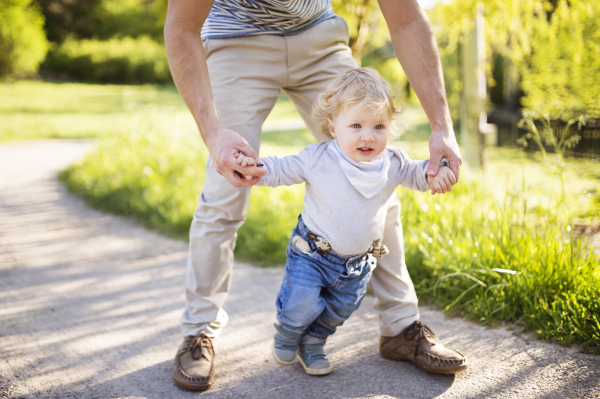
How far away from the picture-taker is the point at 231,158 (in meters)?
1.61

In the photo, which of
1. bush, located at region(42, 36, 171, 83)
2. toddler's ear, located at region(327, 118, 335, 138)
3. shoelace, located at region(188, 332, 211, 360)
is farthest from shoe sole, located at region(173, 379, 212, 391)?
bush, located at region(42, 36, 171, 83)

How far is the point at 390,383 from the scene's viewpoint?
74.2 inches

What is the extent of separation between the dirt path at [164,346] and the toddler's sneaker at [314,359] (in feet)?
0.12

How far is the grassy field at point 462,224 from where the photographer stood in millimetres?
2232

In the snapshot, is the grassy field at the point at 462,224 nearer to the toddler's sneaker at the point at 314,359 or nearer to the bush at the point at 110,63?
the toddler's sneaker at the point at 314,359

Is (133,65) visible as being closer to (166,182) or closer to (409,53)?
(166,182)

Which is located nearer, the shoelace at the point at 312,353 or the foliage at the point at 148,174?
the shoelace at the point at 312,353

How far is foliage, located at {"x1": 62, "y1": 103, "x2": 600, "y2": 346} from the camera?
2.18 meters

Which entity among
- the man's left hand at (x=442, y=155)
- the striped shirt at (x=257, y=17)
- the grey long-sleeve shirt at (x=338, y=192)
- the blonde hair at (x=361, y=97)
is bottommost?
the grey long-sleeve shirt at (x=338, y=192)

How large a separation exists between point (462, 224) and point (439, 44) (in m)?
4.66

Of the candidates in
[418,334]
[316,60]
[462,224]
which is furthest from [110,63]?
[418,334]

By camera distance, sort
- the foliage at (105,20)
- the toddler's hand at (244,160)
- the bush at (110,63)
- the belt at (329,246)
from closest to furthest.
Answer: the toddler's hand at (244,160)
the belt at (329,246)
the bush at (110,63)
the foliage at (105,20)

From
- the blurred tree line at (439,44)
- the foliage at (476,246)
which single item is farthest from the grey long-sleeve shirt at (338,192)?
the foliage at (476,246)

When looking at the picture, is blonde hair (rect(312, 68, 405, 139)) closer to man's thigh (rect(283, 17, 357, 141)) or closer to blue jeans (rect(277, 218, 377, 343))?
man's thigh (rect(283, 17, 357, 141))
